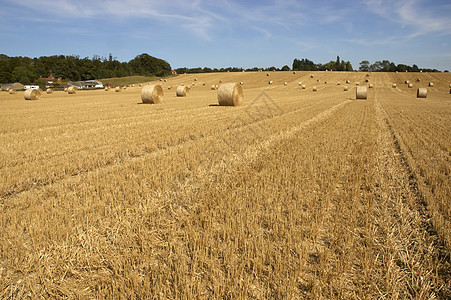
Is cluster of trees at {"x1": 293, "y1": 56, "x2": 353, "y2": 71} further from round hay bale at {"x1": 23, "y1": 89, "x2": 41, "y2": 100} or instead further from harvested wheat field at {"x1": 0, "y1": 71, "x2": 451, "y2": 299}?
harvested wheat field at {"x1": 0, "y1": 71, "x2": 451, "y2": 299}

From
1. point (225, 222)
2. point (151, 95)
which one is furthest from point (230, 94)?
point (225, 222)

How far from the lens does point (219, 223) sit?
12.0ft

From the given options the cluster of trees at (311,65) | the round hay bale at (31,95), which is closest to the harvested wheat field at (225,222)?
the round hay bale at (31,95)

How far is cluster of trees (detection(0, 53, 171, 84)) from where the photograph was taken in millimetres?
103681

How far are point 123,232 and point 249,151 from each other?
4.63 metres

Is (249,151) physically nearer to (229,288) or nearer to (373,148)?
(373,148)

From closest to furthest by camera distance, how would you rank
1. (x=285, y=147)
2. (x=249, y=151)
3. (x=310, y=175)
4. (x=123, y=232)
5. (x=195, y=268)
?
(x=195, y=268) → (x=123, y=232) → (x=310, y=175) → (x=249, y=151) → (x=285, y=147)

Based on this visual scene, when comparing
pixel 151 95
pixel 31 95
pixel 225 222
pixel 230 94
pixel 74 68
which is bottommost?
pixel 225 222

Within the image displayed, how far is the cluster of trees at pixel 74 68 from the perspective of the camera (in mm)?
103681

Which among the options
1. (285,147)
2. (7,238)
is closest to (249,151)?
(285,147)

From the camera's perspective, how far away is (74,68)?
119 metres

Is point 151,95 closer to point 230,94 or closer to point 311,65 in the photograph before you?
point 230,94

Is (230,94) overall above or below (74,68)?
below

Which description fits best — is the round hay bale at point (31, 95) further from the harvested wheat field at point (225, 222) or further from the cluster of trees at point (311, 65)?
the cluster of trees at point (311, 65)
